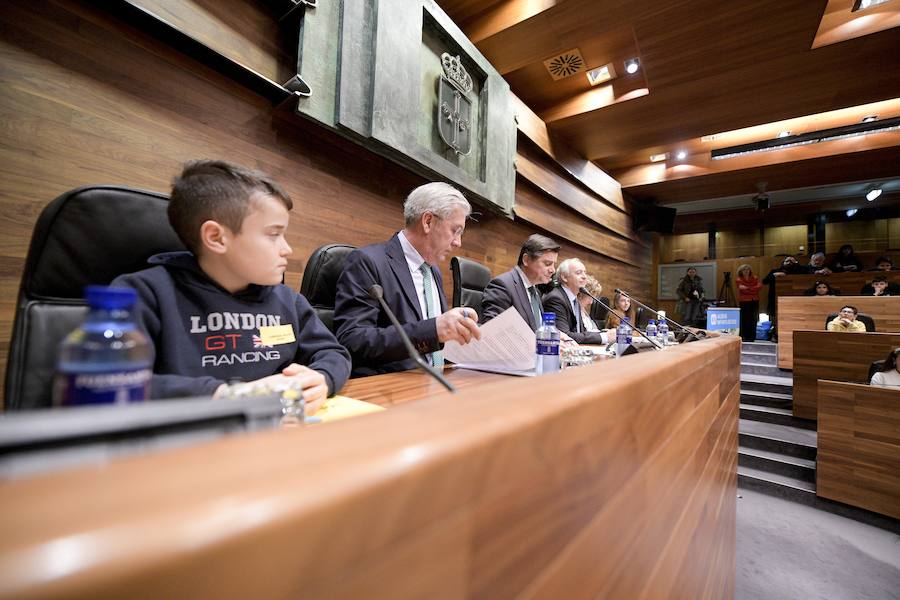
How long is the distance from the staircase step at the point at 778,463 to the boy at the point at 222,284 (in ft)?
11.3

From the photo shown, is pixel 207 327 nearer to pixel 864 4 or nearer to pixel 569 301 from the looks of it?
pixel 569 301

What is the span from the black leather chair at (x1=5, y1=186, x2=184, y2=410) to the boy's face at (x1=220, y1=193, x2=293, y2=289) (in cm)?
16

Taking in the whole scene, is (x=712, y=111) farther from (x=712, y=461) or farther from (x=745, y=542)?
(x=712, y=461)

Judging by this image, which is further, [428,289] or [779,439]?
Result: [779,439]

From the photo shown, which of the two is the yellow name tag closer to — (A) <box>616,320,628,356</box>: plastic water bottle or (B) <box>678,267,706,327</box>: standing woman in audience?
(A) <box>616,320,628,356</box>: plastic water bottle

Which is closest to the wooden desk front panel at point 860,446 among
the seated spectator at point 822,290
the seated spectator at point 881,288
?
the seated spectator at point 881,288

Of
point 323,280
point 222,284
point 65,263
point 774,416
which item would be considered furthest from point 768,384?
point 65,263

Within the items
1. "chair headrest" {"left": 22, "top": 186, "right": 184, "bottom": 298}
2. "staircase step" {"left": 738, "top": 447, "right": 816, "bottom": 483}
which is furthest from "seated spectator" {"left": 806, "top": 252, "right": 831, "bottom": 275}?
"chair headrest" {"left": 22, "top": 186, "right": 184, "bottom": 298}

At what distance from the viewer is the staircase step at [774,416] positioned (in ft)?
10.5

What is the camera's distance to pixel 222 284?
2.57 feet

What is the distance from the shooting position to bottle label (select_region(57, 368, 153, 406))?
0.95ft

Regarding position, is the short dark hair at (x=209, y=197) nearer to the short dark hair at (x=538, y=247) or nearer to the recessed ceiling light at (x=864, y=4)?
the short dark hair at (x=538, y=247)

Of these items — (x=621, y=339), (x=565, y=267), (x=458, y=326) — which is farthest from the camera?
(x=565, y=267)

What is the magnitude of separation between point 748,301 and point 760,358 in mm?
1846
